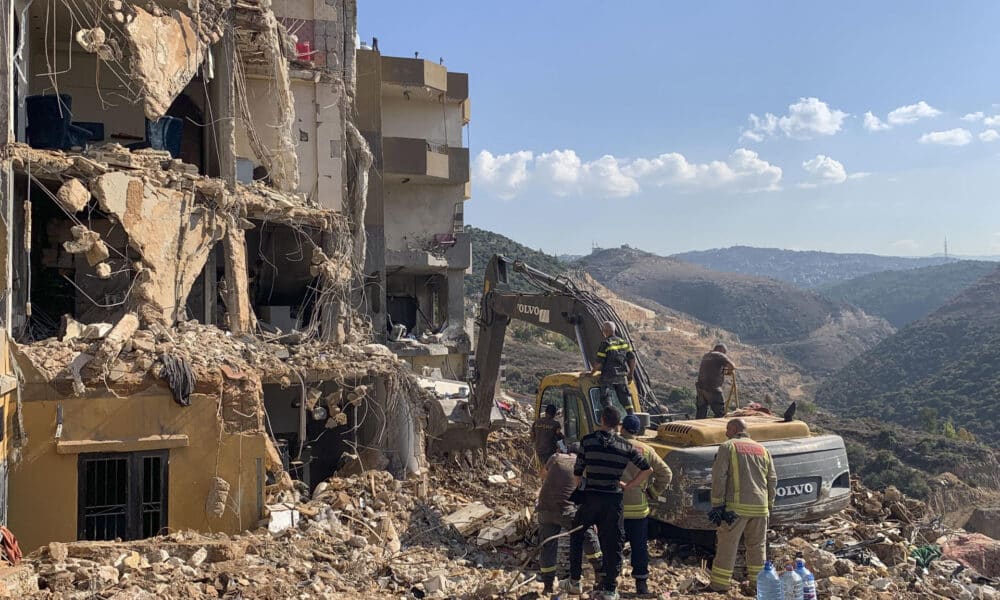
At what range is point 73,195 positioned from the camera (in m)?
10.7

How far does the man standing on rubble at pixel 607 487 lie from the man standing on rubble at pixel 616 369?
8.14 ft

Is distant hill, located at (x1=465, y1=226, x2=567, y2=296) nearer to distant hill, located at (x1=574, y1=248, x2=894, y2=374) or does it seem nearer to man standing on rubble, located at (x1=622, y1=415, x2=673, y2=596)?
distant hill, located at (x1=574, y1=248, x2=894, y2=374)

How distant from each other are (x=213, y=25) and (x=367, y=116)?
8.11 m

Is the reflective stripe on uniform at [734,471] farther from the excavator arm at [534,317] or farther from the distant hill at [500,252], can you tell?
the distant hill at [500,252]

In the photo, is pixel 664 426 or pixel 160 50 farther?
pixel 160 50

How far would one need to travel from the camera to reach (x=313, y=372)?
491 inches

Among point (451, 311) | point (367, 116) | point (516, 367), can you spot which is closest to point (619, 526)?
point (367, 116)

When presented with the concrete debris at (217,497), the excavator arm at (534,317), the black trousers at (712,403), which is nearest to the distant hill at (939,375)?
the black trousers at (712,403)

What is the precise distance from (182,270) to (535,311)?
5.49 metres

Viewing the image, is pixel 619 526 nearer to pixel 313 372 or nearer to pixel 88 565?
pixel 88 565

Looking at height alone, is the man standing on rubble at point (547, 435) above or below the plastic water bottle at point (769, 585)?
above

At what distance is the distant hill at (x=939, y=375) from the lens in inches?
1820

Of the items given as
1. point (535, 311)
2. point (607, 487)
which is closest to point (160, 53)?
point (535, 311)

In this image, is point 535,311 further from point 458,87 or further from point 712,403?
point 458,87
